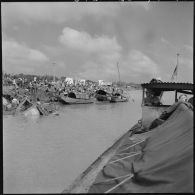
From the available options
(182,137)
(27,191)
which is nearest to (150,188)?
(182,137)

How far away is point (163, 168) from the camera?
15.5ft

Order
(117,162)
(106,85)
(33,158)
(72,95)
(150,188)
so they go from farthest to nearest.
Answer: (106,85) → (72,95) → (33,158) → (117,162) → (150,188)

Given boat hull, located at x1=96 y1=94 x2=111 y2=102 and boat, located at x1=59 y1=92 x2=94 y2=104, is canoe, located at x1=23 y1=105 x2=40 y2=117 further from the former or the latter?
boat hull, located at x1=96 y1=94 x2=111 y2=102

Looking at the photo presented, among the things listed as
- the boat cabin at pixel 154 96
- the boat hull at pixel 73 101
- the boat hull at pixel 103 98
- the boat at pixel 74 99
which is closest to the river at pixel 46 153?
the boat cabin at pixel 154 96

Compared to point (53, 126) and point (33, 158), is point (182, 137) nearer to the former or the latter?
point (33, 158)

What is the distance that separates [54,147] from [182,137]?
1321 centimetres

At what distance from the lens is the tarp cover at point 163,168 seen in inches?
164

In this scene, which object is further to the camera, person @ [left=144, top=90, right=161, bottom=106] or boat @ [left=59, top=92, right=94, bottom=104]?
boat @ [left=59, top=92, right=94, bottom=104]

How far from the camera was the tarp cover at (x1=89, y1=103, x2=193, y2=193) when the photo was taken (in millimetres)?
4168

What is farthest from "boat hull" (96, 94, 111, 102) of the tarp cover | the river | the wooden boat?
the tarp cover

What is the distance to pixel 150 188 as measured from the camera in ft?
15.0

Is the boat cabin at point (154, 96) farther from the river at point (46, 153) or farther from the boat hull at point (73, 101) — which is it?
the boat hull at point (73, 101)

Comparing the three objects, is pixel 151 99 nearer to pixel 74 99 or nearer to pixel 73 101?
pixel 73 101

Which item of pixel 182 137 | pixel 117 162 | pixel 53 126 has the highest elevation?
pixel 182 137
